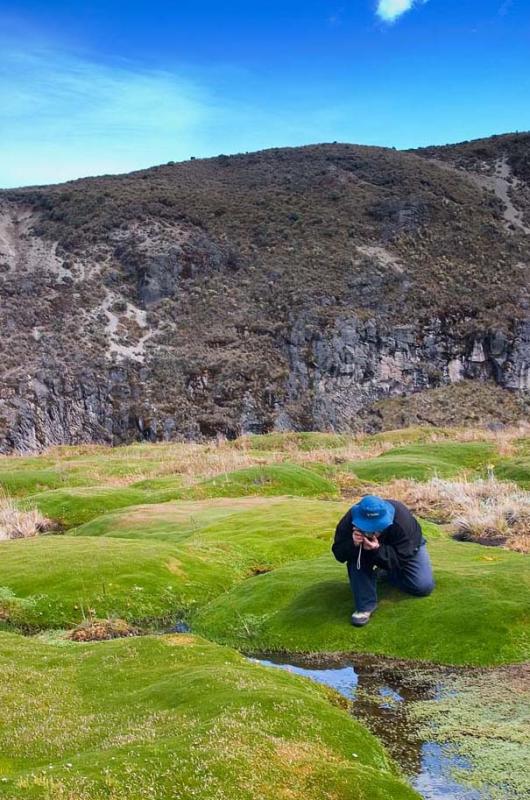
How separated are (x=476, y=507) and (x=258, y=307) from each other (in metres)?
66.7

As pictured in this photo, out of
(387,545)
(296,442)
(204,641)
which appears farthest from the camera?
(296,442)

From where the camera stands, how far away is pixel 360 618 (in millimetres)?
11883

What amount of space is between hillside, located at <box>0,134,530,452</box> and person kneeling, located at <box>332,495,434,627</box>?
190ft

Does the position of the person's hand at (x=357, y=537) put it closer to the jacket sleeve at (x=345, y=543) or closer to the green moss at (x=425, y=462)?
the jacket sleeve at (x=345, y=543)

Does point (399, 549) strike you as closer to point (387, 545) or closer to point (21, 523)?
point (387, 545)

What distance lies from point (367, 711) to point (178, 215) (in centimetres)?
9696

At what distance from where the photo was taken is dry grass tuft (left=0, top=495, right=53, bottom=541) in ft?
76.1

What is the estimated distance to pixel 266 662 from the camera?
11453 mm

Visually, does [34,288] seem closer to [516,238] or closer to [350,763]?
[516,238]

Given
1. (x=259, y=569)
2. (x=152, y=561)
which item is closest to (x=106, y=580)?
(x=152, y=561)

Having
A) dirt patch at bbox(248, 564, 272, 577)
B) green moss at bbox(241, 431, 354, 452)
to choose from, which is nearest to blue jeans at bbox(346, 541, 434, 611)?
dirt patch at bbox(248, 564, 272, 577)

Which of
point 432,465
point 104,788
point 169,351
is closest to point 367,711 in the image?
point 104,788

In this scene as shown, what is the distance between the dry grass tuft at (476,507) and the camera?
19625mm

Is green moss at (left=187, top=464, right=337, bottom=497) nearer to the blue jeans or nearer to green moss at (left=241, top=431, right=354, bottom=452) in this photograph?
green moss at (left=241, top=431, right=354, bottom=452)
